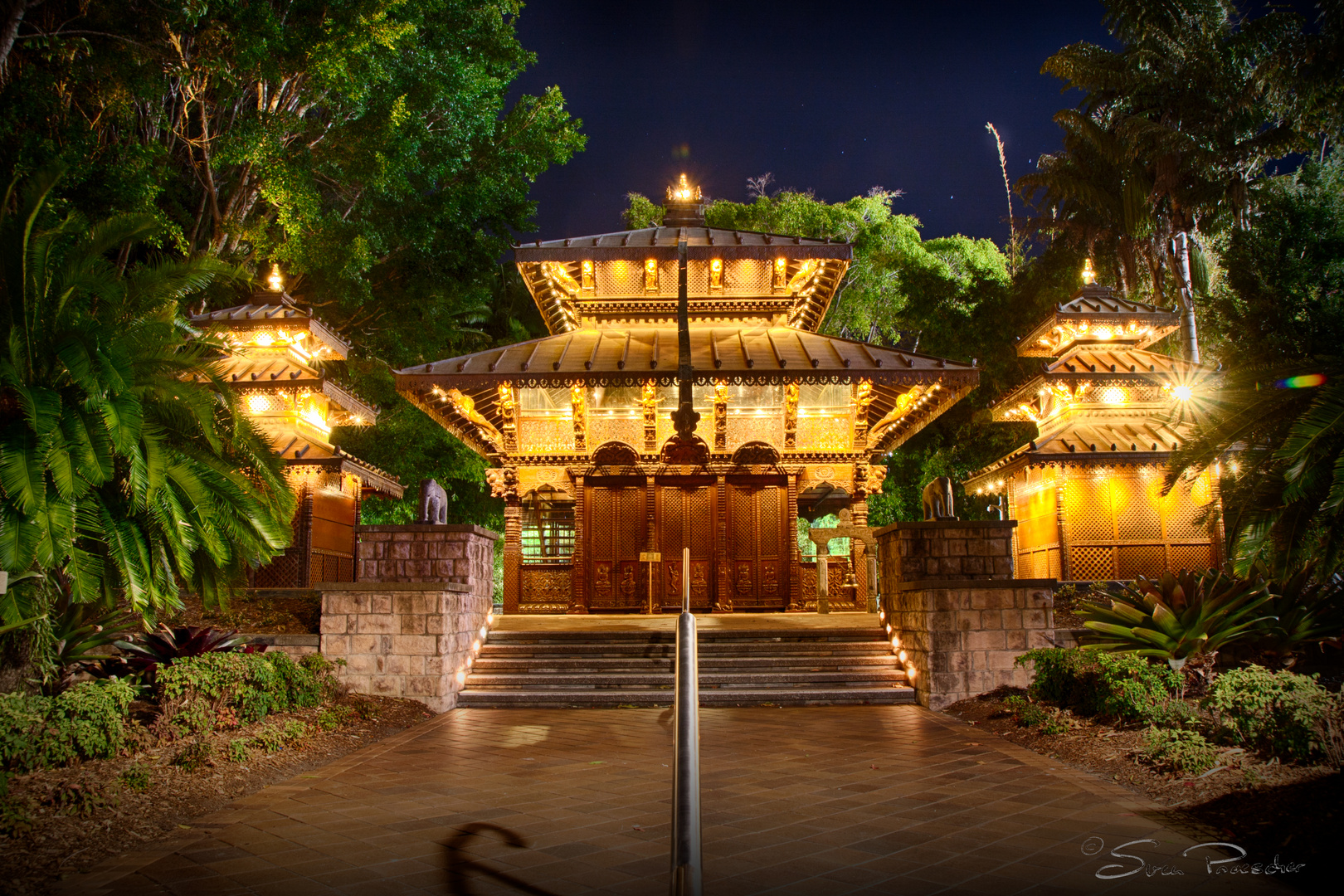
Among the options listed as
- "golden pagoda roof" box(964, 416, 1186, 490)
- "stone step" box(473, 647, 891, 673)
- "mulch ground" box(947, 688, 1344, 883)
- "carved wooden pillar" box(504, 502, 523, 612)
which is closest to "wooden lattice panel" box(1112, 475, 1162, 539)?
"golden pagoda roof" box(964, 416, 1186, 490)

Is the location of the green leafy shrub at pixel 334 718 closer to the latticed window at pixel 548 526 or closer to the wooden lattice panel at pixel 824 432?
the latticed window at pixel 548 526

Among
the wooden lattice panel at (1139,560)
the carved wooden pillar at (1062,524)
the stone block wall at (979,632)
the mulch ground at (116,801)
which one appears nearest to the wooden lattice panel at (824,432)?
the carved wooden pillar at (1062,524)

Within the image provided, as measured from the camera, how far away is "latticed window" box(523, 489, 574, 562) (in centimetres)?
1853

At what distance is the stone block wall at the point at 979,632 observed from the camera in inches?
404

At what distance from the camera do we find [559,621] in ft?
48.9

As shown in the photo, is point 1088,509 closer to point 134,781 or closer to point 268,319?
point 134,781

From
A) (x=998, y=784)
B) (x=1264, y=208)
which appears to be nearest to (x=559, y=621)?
(x=998, y=784)

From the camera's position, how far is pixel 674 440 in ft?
57.1

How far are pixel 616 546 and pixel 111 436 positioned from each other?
1234 centimetres

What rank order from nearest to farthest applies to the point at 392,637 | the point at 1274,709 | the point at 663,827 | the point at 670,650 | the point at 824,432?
the point at 663,827 → the point at 1274,709 → the point at 392,637 → the point at 670,650 → the point at 824,432

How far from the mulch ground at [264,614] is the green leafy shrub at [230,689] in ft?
6.26

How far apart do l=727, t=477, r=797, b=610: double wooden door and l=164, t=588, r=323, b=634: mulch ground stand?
8638mm

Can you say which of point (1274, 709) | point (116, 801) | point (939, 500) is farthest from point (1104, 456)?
point (116, 801)

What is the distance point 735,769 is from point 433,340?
2144 centimetres
